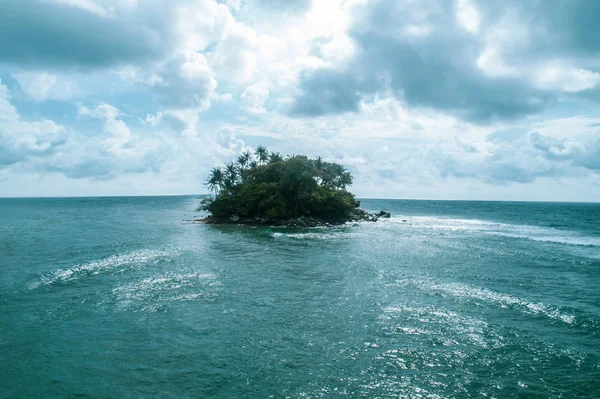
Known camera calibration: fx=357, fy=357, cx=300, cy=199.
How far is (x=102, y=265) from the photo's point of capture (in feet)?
105

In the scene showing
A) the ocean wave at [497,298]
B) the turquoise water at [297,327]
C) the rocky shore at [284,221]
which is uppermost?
the rocky shore at [284,221]

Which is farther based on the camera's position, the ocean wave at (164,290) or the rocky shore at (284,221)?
the rocky shore at (284,221)

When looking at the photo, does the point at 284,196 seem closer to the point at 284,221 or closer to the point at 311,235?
the point at 284,221

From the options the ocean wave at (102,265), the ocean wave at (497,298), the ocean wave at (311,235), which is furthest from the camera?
the ocean wave at (311,235)

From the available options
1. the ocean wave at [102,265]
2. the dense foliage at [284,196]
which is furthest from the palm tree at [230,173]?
the ocean wave at [102,265]

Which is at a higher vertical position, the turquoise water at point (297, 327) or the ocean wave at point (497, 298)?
the ocean wave at point (497, 298)

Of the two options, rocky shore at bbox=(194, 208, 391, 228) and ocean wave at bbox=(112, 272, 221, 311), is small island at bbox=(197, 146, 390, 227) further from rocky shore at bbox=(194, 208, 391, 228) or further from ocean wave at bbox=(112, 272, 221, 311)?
ocean wave at bbox=(112, 272, 221, 311)

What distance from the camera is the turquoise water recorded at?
13.2m

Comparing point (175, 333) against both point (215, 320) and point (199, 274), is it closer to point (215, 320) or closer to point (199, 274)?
point (215, 320)

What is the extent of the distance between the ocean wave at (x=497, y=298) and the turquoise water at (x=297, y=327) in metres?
0.15

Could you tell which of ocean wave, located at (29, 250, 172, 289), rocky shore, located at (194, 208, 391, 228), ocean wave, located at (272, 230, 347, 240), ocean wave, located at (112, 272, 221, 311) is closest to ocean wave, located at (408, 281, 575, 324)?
ocean wave, located at (112, 272, 221, 311)

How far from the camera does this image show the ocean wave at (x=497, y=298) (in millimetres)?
20375

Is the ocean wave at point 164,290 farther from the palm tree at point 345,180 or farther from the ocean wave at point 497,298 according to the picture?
the palm tree at point 345,180

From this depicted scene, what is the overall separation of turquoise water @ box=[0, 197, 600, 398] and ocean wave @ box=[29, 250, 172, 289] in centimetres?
18
